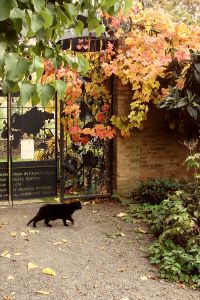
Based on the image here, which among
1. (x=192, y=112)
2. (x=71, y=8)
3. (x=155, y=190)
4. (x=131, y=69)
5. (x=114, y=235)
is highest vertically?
(x=131, y=69)

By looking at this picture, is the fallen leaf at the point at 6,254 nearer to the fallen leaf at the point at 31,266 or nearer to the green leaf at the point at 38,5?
the fallen leaf at the point at 31,266

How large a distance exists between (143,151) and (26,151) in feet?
7.27

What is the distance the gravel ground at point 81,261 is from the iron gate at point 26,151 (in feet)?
2.52

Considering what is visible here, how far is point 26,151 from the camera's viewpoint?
8320 mm

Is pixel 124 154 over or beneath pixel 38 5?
beneath

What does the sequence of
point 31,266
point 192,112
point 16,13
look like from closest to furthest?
point 16,13 → point 31,266 → point 192,112

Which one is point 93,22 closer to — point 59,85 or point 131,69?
point 59,85

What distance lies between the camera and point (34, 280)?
5047mm

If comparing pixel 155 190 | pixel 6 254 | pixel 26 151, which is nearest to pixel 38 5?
pixel 6 254

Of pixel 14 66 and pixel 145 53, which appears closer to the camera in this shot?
pixel 14 66

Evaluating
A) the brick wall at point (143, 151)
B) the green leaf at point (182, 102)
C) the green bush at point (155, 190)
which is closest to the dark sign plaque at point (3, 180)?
the brick wall at point (143, 151)

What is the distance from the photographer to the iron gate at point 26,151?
809 centimetres

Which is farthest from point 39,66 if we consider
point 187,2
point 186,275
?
point 187,2

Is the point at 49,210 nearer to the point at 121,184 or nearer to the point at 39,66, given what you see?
the point at 121,184
